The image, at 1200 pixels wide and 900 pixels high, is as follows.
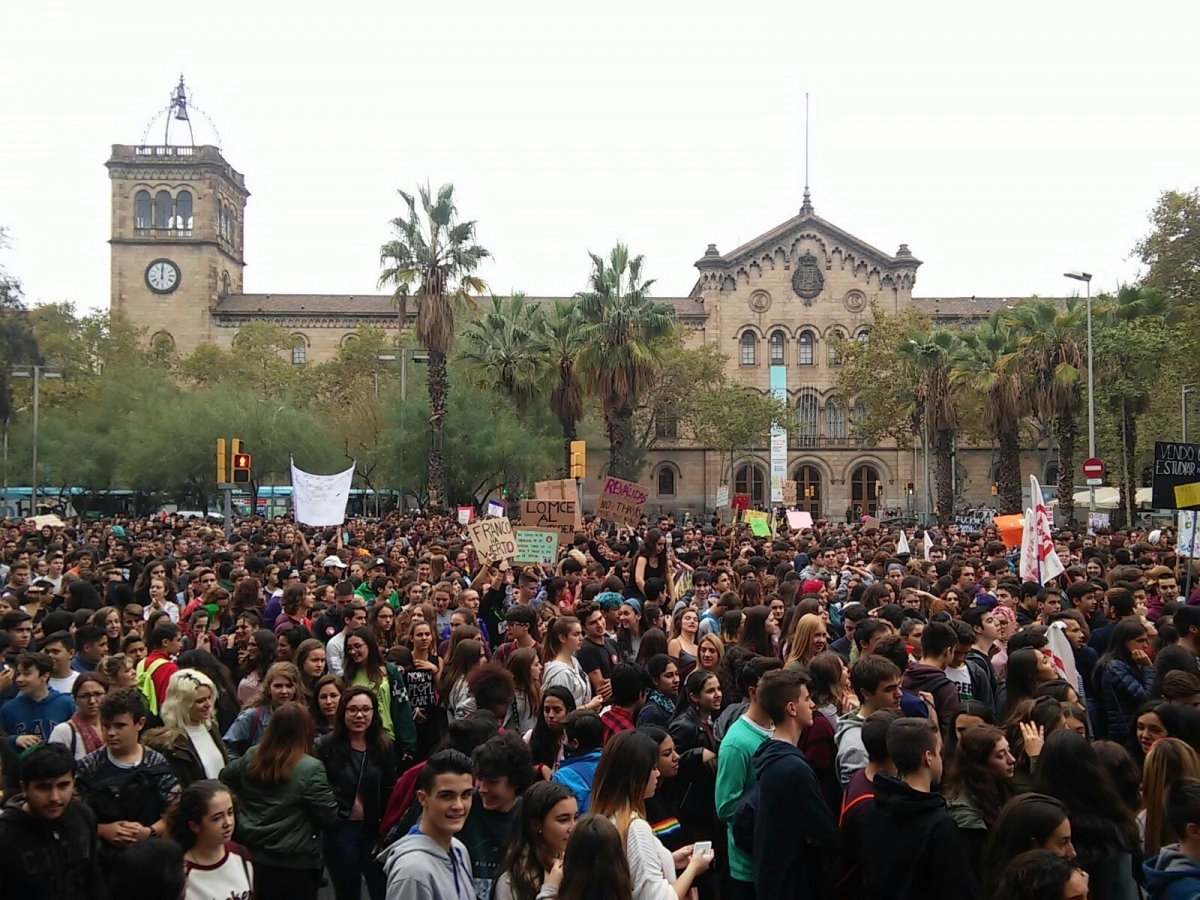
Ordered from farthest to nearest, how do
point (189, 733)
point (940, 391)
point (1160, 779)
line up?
point (940, 391) → point (189, 733) → point (1160, 779)

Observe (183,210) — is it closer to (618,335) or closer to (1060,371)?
(618,335)

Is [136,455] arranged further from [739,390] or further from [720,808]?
[720,808]

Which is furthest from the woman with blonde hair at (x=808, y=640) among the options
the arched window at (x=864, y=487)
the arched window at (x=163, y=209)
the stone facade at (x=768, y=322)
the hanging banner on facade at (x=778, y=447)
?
the arched window at (x=163, y=209)

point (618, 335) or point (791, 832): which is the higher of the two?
point (618, 335)

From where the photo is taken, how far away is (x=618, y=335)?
3303 cm

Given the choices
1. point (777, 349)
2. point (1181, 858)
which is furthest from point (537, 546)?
point (777, 349)

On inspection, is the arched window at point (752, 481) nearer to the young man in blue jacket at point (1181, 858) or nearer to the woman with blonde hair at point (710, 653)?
the woman with blonde hair at point (710, 653)

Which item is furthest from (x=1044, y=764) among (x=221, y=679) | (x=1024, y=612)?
(x=1024, y=612)

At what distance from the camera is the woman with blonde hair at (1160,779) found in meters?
4.60

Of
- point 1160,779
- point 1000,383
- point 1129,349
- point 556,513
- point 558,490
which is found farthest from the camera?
Result: point 1000,383

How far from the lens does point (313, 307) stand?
68625mm

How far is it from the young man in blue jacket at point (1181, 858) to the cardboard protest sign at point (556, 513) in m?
13.0

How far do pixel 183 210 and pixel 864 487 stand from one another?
44.3 m

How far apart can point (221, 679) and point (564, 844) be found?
12.8ft
